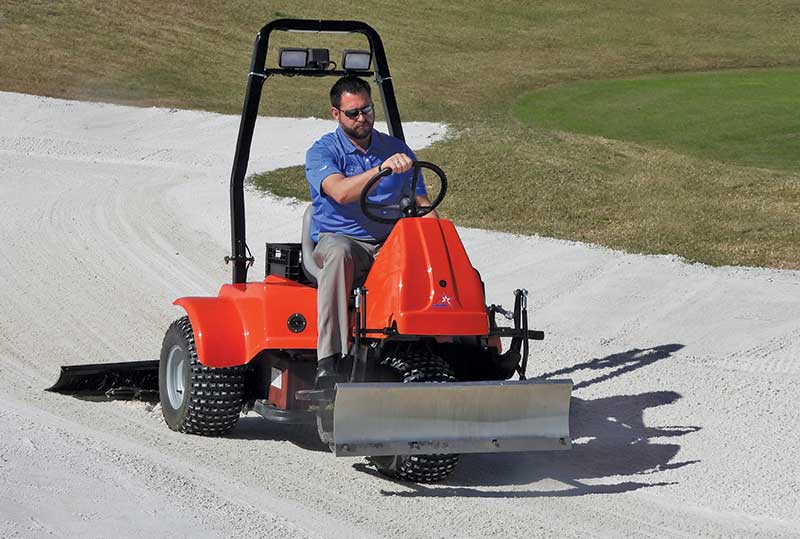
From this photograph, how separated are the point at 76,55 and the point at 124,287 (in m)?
18.7

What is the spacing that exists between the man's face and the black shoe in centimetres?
117

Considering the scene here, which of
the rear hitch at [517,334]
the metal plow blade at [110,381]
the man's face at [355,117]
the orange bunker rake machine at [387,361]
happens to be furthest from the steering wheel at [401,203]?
the metal plow blade at [110,381]

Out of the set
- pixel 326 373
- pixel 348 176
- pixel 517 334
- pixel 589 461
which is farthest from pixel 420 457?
pixel 348 176

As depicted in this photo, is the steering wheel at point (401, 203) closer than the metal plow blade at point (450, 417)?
No

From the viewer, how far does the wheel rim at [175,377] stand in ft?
22.3

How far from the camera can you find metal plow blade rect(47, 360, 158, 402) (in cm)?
735

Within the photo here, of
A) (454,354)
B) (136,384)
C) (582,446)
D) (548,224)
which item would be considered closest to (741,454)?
(582,446)

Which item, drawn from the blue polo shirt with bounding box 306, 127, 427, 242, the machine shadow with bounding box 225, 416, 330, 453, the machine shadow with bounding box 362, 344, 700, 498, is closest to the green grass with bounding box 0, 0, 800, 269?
the machine shadow with bounding box 362, 344, 700, 498

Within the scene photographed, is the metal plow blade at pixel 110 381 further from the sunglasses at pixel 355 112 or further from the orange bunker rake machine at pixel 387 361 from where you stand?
the sunglasses at pixel 355 112

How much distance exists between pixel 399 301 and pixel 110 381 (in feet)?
8.07

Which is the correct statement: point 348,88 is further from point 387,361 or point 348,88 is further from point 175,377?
point 175,377

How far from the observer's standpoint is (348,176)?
6.37 meters

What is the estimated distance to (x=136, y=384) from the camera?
746 cm

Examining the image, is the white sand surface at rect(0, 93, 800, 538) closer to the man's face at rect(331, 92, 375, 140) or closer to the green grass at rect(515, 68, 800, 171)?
the man's face at rect(331, 92, 375, 140)
